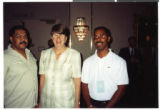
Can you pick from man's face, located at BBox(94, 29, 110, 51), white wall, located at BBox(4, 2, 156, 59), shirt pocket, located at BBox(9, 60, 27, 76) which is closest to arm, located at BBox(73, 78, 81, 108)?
white wall, located at BBox(4, 2, 156, 59)

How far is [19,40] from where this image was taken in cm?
201

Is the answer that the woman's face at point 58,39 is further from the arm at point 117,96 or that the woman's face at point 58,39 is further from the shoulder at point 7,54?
the arm at point 117,96

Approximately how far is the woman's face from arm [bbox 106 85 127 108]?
899mm

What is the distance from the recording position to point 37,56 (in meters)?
2.14

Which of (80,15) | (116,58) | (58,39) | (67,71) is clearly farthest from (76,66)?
(80,15)

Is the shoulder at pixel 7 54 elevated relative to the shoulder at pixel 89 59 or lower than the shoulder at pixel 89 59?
elevated

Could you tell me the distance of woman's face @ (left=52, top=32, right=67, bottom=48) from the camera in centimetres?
195

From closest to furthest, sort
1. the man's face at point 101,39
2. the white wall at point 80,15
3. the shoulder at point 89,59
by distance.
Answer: the man's face at point 101,39 → the shoulder at point 89,59 → the white wall at point 80,15

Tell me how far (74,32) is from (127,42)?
80cm

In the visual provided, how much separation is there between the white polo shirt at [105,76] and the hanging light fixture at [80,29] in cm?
44

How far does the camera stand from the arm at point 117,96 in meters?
2.04

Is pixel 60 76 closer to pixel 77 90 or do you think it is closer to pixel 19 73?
pixel 77 90

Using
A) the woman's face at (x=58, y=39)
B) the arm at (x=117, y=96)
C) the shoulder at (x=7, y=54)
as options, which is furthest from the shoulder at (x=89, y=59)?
the shoulder at (x=7, y=54)

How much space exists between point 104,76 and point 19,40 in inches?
45.5
